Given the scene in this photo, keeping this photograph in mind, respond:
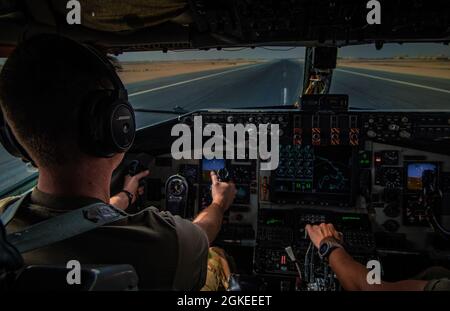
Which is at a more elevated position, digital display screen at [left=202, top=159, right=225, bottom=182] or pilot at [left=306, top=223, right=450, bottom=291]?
digital display screen at [left=202, top=159, right=225, bottom=182]

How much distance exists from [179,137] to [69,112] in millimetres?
1998

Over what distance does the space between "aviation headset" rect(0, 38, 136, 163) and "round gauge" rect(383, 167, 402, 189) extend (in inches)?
90.9

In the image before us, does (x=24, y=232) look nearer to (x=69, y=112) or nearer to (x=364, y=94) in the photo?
(x=69, y=112)

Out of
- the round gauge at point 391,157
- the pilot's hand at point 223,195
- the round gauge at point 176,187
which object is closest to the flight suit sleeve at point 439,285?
the pilot's hand at point 223,195

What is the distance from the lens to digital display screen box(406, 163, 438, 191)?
2639 millimetres

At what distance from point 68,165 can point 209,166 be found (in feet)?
6.71

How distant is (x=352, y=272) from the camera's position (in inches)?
67.5

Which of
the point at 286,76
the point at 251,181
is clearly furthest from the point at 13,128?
the point at 286,76

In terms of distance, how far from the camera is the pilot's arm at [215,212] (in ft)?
4.62

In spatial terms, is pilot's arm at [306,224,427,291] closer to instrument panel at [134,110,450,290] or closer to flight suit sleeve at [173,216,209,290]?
instrument panel at [134,110,450,290]

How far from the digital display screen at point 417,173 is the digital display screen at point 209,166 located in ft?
5.00

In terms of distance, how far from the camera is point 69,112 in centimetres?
86

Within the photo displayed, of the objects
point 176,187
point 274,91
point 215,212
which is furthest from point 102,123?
point 274,91

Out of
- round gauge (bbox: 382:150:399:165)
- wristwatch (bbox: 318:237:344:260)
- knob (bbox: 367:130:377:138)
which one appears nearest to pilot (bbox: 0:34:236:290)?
wristwatch (bbox: 318:237:344:260)
